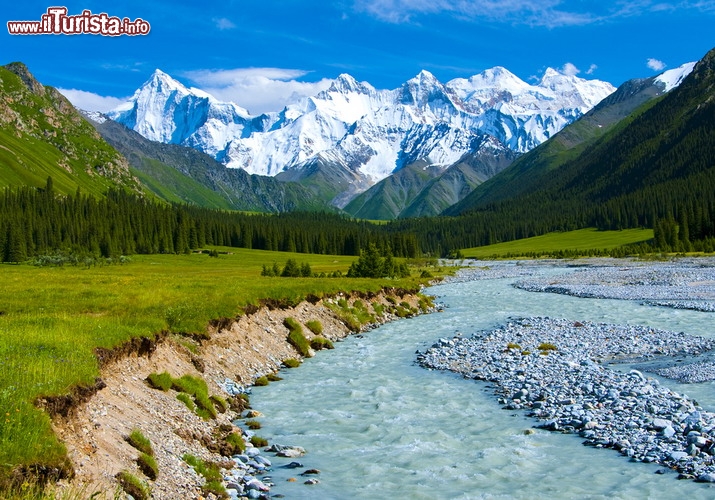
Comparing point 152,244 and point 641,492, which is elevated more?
point 152,244

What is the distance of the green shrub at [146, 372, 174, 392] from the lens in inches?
826

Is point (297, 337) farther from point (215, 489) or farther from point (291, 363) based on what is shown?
point (215, 489)

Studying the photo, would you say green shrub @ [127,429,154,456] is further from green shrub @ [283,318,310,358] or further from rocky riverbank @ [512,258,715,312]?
rocky riverbank @ [512,258,715,312]

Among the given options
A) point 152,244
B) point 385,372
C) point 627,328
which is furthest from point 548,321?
point 152,244

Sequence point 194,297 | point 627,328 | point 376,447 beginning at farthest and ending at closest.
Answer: point 627,328, point 194,297, point 376,447

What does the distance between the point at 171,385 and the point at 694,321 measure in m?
42.4

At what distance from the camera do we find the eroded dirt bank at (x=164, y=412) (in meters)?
13.3

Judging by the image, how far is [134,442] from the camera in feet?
49.6

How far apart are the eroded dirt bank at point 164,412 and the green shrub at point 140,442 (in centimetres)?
22

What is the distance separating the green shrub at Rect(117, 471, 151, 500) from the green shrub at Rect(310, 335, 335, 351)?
24.9 m

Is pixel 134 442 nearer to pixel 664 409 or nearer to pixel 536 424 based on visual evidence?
pixel 536 424

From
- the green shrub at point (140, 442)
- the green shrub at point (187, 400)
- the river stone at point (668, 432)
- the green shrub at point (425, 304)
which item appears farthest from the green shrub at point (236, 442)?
the green shrub at point (425, 304)

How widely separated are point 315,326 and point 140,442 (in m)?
25.9

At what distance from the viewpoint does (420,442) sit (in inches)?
756
